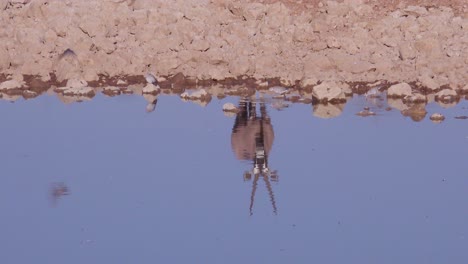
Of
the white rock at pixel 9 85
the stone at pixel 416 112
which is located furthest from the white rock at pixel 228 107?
the white rock at pixel 9 85

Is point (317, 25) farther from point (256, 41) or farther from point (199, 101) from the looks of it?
point (199, 101)

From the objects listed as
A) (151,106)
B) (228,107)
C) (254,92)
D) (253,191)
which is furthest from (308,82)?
(253,191)

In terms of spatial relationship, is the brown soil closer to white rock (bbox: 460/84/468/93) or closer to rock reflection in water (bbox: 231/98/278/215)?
white rock (bbox: 460/84/468/93)

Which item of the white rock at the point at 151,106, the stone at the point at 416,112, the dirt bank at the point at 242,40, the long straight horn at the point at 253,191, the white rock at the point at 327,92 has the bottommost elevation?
the long straight horn at the point at 253,191

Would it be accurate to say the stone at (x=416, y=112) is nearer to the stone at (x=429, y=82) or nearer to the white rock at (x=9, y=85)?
the stone at (x=429, y=82)

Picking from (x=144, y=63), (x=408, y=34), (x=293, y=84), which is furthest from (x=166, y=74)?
(x=408, y=34)

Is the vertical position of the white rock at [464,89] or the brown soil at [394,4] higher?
the brown soil at [394,4]

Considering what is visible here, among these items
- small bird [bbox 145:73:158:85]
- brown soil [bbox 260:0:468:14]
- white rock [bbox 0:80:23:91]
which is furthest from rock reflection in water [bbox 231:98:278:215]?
brown soil [bbox 260:0:468:14]
